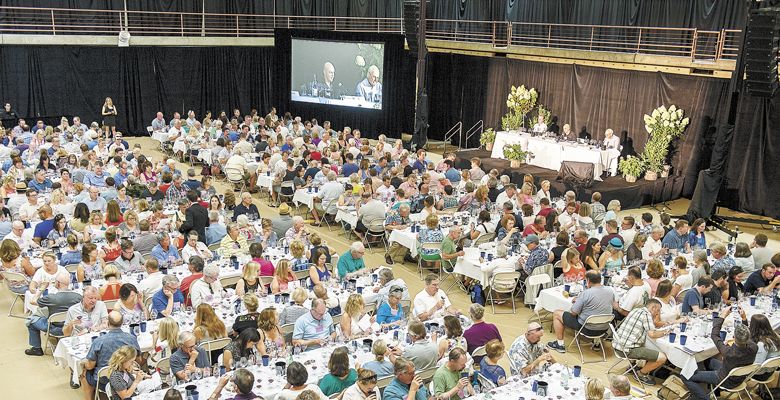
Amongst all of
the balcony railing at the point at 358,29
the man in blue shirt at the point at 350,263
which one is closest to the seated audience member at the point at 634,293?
the man in blue shirt at the point at 350,263

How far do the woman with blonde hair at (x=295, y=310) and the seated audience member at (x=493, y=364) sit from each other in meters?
2.30

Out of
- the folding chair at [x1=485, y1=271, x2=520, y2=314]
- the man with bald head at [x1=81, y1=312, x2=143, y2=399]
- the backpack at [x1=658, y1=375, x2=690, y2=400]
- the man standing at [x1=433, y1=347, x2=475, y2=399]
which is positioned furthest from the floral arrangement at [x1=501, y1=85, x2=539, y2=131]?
the man with bald head at [x1=81, y1=312, x2=143, y2=399]

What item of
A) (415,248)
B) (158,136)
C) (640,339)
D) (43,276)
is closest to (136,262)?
(43,276)

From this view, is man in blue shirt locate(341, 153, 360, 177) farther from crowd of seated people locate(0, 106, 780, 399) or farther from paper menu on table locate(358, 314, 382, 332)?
paper menu on table locate(358, 314, 382, 332)

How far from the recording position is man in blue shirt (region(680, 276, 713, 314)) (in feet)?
29.3

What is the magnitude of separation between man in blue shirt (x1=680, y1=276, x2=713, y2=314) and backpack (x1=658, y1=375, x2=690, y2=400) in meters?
0.91

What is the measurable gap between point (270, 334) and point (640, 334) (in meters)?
4.37

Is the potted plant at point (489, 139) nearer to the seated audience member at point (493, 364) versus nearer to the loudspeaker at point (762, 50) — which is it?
the loudspeaker at point (762, 50)

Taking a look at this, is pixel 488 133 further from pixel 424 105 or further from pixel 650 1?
pixel 650 1

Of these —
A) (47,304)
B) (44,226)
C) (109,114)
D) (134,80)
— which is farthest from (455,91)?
(47,304)

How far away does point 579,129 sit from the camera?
69.9 ft

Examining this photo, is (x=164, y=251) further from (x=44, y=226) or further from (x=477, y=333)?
(x=477, y=333)

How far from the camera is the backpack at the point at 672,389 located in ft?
28.1

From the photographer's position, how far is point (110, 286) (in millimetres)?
8688
